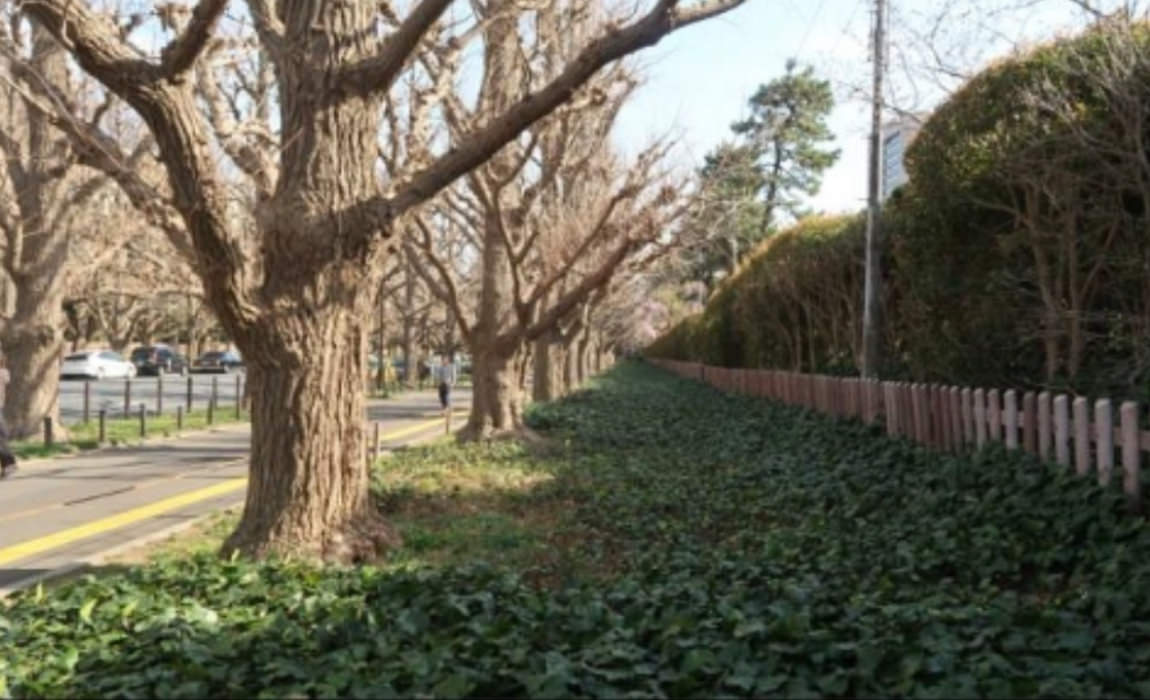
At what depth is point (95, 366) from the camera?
5225 cm

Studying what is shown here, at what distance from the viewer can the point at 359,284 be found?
7.67 metres

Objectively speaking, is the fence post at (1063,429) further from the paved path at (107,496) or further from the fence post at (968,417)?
the paved path at (107,496)

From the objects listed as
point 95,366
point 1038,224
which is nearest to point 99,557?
point 1038,224

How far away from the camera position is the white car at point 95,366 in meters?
51.2

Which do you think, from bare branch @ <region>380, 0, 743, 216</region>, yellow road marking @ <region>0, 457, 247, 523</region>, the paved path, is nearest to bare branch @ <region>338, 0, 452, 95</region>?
bare branch @ <region>380, 0, 743, 216</region>

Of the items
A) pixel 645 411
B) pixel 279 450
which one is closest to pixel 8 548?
pixel 279 450

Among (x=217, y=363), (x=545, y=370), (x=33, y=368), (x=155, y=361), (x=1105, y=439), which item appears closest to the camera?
(x=1105, y=439)

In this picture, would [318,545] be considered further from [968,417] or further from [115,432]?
[115,432]

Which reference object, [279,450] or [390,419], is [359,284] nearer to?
[279,450]

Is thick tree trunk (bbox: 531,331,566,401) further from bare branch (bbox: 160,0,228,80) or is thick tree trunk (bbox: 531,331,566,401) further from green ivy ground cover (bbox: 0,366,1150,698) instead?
bare branch (bbox: 160,0,228,80)

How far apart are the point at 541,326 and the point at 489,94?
140 inches

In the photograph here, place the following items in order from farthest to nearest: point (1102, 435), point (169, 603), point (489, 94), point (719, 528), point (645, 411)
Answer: point (645, 411)
point (489, 94)
point (719, 528)
point (1102, 435)
point (169, 603)

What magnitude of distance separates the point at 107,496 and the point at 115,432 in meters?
8.59

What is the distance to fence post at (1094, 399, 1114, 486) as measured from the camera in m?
7.01
